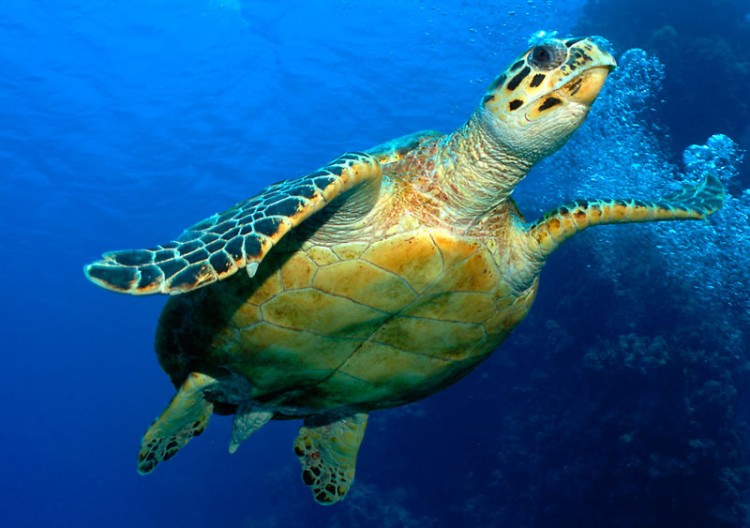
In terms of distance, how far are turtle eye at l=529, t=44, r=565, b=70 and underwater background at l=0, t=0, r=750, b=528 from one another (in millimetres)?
10283

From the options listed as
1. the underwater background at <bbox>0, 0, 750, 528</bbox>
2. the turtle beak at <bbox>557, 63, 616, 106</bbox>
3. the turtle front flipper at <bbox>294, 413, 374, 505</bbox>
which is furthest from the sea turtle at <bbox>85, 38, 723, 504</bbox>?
the underwater background at <bbox>0, 0, 750, 528</bbox>

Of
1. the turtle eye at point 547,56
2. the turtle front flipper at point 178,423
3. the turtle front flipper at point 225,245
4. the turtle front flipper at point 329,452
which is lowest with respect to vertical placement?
the turtle front flipper at point 329,452

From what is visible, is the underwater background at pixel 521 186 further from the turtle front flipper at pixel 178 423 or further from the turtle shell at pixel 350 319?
the turtle front flipper at pixel 178 423

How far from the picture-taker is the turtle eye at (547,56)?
210 cm

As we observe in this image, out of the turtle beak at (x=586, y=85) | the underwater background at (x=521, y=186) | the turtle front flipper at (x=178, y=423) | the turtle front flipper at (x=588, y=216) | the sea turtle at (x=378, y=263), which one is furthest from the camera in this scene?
the underwater background at (x=521, y=186)

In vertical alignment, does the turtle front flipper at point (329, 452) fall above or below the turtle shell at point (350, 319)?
below

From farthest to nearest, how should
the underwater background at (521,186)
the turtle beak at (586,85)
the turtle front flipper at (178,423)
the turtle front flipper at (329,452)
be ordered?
the underwater background at (521,186), the turtle front flipper at (329,452), the turtle front flipper at (178,423), the turtle beak at (586,85)

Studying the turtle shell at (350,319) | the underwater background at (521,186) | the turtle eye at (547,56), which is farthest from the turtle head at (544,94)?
the underwater background at (521,186)

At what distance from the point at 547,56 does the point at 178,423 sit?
330cm

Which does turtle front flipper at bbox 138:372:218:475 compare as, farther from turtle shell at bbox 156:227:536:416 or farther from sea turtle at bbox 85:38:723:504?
turtle shell at bbox 156:227:536:416

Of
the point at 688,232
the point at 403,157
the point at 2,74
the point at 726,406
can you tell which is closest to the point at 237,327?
the point at 403,157

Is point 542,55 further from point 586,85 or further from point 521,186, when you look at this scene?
point 521,186

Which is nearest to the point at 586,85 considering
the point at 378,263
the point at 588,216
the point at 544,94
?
the point at 544,94

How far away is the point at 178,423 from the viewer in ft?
11.5
